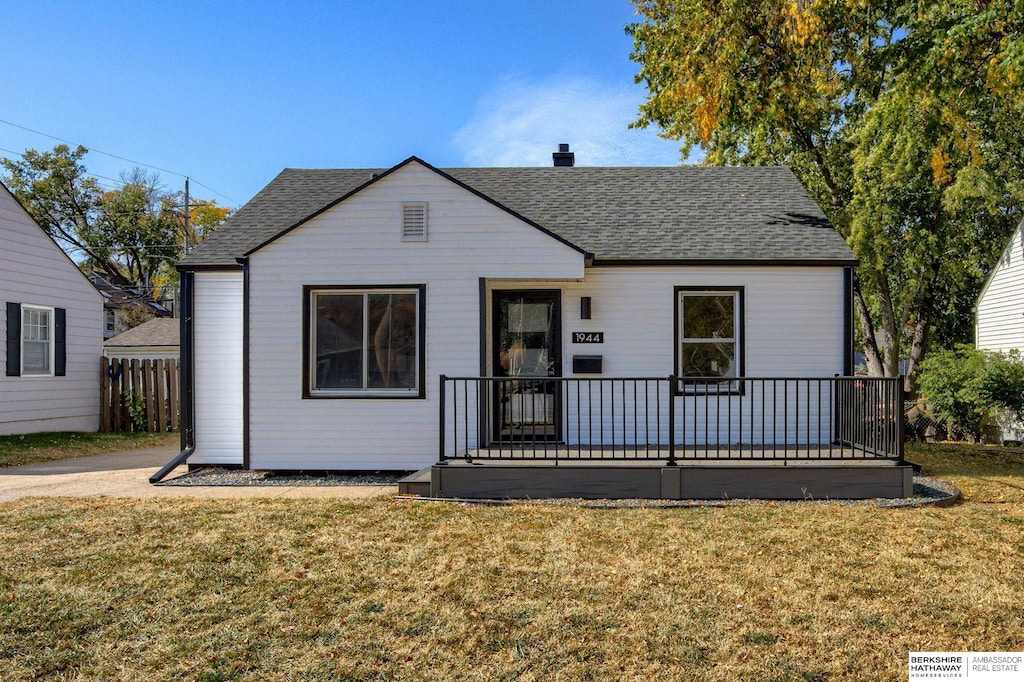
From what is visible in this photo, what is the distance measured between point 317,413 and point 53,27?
13.6 meters

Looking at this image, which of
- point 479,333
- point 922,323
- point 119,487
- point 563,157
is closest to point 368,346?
point 479,333

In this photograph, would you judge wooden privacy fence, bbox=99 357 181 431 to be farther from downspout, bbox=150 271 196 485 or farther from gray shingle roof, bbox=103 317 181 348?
downspout, bbox=150 271 196 485

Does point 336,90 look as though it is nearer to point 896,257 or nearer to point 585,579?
point 585,579

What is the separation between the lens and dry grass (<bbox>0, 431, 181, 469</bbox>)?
11.0 meters

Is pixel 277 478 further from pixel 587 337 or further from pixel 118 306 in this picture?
pixel 118 306

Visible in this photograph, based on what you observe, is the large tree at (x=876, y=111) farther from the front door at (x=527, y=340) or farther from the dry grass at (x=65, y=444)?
the dry grass at (x=65, y=444)

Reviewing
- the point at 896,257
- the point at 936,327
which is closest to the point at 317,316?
the point at 896,257

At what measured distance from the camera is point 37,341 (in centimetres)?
1395

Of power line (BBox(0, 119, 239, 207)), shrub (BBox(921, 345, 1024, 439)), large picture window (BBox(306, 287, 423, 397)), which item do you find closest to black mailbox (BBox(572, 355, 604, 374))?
large picture window (BBox(306, 287, 423, 397))

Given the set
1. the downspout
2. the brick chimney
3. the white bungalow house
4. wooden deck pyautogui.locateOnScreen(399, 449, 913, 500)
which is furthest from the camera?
the brick chimney

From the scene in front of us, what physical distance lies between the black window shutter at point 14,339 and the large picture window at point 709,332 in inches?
511

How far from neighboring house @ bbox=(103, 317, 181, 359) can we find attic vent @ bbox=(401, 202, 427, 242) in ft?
38.7

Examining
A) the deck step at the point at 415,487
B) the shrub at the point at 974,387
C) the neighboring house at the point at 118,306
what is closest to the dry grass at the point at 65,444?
the deck step at the point at 415,487

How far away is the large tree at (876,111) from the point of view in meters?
10.4
